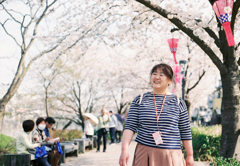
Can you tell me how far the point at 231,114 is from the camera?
17.7ft

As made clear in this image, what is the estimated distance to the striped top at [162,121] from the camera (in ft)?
8.46

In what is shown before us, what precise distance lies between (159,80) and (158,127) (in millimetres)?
466

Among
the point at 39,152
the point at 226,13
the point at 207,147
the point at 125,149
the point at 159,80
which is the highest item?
the point at 226,13

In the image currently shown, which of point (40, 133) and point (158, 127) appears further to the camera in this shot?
point (40, 133)

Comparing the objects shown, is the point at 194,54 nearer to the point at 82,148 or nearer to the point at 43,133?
the point at 82,148

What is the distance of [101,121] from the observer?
→ 33.9ft

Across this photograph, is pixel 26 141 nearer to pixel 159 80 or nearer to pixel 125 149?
pixel 125 149

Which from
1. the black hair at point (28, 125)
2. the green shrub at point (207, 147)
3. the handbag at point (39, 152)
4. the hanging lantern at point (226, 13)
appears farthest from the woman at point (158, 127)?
the green shrub at point (207, 147)

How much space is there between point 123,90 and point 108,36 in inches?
732

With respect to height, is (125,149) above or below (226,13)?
below

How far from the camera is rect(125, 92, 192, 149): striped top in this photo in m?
2.58

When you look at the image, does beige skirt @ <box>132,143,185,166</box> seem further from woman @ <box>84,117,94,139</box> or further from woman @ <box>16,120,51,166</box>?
woman @ <box>84,117,94,139</box>

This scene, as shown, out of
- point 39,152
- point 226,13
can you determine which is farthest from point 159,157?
point 39,152

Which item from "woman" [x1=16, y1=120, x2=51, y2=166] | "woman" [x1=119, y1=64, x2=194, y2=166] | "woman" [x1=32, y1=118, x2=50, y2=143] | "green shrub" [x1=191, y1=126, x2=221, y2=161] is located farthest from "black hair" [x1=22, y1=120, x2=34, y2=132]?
"green shrub" [x1=191, y1=126, x2=221, y2=161]
